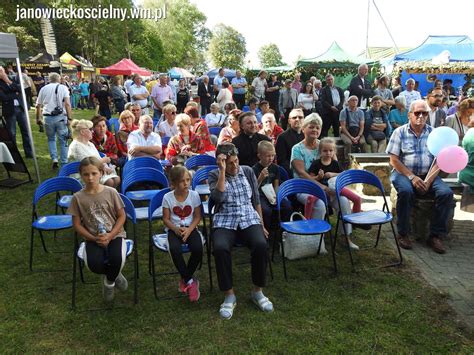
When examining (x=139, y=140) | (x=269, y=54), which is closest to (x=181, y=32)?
(x=269, y=54)

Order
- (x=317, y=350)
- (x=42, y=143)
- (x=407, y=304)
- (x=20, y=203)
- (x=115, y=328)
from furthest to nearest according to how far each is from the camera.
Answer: (x=42, y=143), (x=20, y=203), (x=407, y=304), (x=115, y=328), (x=317, y=350)

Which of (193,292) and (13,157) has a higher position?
(13,157)

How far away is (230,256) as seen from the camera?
11.0ft

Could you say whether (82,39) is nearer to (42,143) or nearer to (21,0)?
(21,0)

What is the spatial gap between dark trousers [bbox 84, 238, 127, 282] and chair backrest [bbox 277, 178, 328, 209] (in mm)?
1752

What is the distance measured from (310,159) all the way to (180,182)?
1.96 metres

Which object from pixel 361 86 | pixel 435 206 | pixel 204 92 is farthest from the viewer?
pixel 204 92

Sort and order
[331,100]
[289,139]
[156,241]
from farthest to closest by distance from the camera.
A: [331,100] → [289,139] → [156,241]

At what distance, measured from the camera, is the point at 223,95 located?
471 inches

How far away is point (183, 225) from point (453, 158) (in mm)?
3081

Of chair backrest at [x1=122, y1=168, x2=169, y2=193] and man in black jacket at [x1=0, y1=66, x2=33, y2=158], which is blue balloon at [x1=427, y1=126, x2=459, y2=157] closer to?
chair backrest at [x1=122, y1=168, x2=169, y2=193]

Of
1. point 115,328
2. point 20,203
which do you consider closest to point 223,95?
point 20,203

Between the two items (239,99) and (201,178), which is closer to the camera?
(201,178)

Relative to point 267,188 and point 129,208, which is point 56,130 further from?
point 267,188
